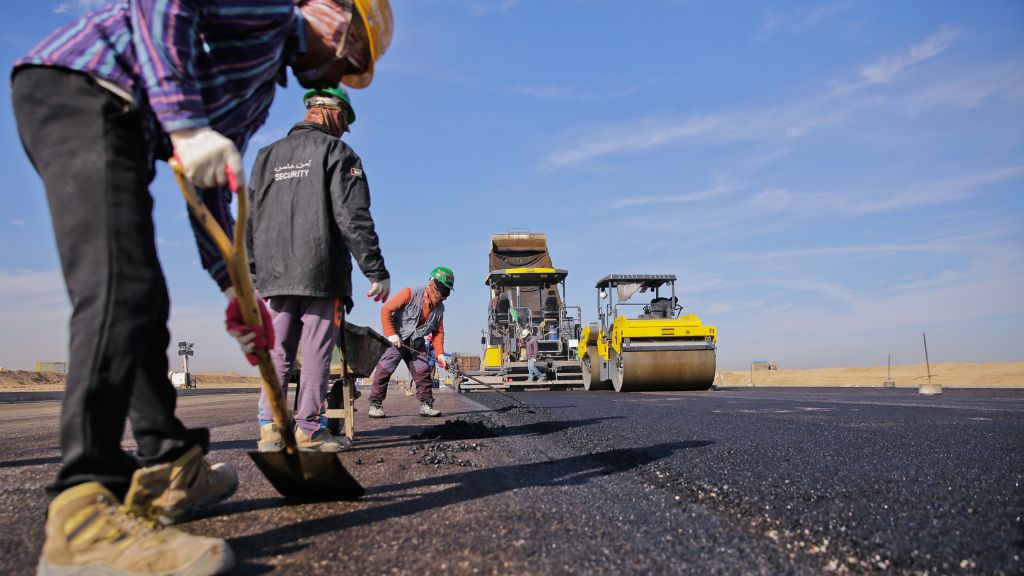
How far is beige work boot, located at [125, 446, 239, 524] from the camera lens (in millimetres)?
1518

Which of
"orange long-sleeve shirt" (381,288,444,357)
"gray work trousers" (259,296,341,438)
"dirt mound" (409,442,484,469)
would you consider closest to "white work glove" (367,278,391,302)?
"gray work trousers" (259,296,341,438)

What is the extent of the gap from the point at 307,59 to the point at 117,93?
63 cm

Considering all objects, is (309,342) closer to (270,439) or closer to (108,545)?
(270,439)

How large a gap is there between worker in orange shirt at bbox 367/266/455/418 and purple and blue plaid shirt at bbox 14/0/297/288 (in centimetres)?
445

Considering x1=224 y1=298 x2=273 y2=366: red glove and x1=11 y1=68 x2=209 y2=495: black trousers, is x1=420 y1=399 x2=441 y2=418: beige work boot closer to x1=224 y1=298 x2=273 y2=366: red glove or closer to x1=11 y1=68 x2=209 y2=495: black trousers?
x1=224 y1=298 x2=273 y2=366: red glove

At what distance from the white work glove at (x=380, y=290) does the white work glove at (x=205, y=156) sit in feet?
5.24

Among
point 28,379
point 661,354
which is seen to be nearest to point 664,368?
point 661,354

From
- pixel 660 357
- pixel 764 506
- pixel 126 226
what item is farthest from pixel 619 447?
pixel 660 357

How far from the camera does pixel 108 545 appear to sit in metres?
1.31

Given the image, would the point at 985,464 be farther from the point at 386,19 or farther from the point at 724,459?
the point at 386,19

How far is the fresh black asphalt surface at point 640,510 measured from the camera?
1388 millimetres

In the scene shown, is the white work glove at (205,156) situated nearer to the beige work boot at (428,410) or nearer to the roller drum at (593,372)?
the beige work boot at (428,410)

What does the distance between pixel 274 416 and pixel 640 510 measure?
3.55ft

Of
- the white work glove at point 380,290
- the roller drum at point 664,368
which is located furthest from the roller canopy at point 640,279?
the white work glove at point 380,290
